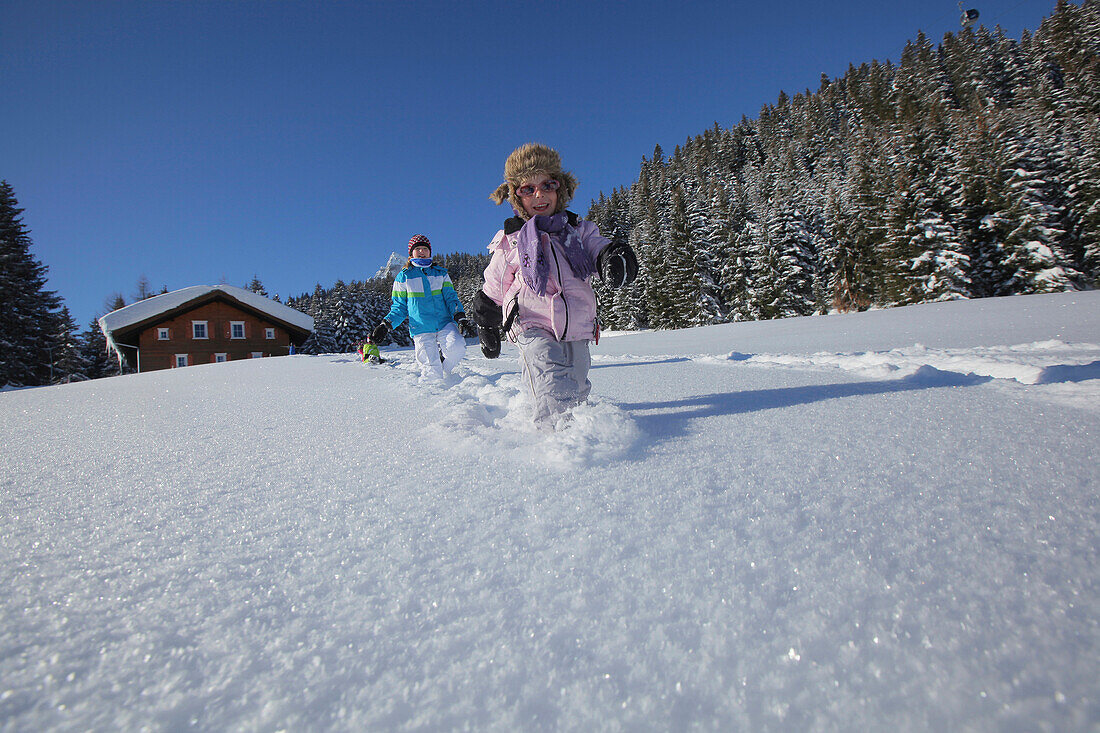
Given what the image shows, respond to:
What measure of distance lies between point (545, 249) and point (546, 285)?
20 cm

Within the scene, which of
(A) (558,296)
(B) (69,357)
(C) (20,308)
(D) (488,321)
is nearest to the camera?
(A) (558,296)

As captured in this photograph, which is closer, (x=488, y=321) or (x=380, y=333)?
(x=488, y=321)

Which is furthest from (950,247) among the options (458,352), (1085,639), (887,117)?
(887,117)

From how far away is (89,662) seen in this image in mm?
577

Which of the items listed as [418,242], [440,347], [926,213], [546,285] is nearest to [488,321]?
[546,285]

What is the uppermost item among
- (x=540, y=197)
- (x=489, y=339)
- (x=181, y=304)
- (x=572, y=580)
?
(x=181, y=304)

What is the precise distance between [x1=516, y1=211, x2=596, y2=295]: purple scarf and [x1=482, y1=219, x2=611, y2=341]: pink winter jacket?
0.10 feet

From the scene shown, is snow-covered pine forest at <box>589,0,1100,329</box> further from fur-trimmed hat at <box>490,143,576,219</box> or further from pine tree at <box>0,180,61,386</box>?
pine tree at <box>0,180,61,386</box>

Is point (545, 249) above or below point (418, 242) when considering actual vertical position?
below

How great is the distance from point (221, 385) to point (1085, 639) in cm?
480

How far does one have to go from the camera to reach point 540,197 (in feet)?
8.05

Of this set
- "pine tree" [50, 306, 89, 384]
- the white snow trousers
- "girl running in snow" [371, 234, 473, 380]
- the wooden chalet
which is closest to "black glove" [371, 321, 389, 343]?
"girl running in snow" [371, 234, 473, 380]

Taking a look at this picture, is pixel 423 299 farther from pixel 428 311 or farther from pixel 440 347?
pixel 440 347

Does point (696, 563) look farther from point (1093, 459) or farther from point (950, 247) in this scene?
point (950, 247)
